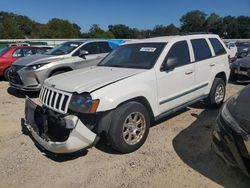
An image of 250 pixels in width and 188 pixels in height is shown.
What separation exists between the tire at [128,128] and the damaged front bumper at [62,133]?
314 millimetres

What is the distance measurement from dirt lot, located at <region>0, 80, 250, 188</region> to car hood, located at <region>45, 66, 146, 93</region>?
3.60 ft

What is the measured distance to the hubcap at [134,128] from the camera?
4.24 meters

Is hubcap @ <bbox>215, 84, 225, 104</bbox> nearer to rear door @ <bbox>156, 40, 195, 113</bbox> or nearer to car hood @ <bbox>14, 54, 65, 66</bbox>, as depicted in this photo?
rear door @ <bbox>156, 40, 195, 113</bbox>

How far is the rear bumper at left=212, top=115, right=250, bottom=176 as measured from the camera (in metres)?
3.04

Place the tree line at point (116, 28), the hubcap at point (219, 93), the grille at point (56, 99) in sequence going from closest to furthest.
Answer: the grille at point (56, 99) < the hubcap at point (219, 93) < the tree line at point (116, 28)

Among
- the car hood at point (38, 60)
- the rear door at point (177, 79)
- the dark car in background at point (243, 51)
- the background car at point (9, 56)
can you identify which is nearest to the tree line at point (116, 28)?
the dark car in background at point (243, 51)

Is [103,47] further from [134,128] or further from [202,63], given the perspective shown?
[134,128]

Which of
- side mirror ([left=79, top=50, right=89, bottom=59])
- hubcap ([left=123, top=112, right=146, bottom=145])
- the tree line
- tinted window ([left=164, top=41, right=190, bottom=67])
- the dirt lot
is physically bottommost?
the dirt lot

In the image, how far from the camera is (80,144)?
3.84 meters

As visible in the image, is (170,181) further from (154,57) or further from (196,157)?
(154,57)

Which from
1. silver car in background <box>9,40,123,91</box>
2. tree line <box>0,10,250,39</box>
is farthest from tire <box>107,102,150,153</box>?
tree line <box>0,10,250,39</box>

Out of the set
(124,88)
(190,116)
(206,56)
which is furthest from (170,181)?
(206,56)

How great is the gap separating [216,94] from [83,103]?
3.64 metres

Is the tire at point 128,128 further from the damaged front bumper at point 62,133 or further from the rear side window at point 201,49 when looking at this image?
the rear side window at point 201,49
